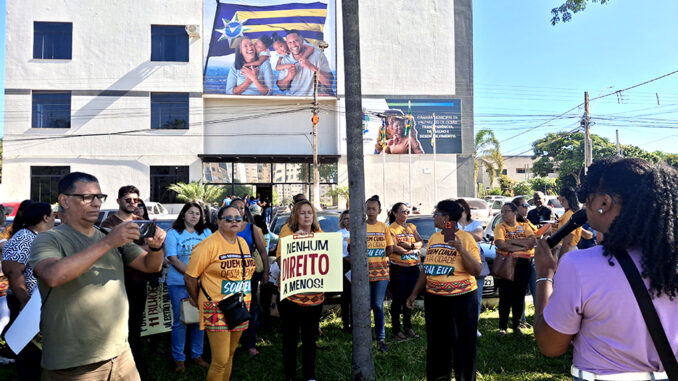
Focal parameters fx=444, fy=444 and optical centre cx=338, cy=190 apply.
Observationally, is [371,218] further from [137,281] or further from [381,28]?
[381,28]

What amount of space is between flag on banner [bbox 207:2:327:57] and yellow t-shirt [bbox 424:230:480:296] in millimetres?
23703

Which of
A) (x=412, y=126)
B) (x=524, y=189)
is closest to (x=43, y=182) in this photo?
(x=412, y=126)

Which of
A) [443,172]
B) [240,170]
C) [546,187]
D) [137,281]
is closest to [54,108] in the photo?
[240,170]

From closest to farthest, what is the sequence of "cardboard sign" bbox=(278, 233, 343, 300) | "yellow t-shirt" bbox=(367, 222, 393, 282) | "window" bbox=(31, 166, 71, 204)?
"cardboard sign" bbox=(278, 233, 343, 300) < "yellow t-shirt" bbox=(367, 222, 393, 282) < "window" bbox=(31, 166, 71, 204)

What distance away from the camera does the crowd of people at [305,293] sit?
5.81 feet

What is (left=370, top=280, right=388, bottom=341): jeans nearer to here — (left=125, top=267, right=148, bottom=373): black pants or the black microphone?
(left=125, top=267, right=148, bottom=373): black pants

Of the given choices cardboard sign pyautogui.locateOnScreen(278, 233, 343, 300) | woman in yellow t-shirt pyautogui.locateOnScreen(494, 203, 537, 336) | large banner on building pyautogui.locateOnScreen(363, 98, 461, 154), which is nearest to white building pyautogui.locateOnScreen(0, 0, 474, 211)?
large banner on building pyautogui.locateOnScreen(363, 98, 461, 154)

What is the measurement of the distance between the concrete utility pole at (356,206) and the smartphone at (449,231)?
2.58ft

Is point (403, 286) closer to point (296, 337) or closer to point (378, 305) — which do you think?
point (378, 305)

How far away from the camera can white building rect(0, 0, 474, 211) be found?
2420 centimetres

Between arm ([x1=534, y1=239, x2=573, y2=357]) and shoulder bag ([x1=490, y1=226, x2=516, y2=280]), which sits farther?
shoulder bag ([x1=490, y1=226, x2=516, y2=280])

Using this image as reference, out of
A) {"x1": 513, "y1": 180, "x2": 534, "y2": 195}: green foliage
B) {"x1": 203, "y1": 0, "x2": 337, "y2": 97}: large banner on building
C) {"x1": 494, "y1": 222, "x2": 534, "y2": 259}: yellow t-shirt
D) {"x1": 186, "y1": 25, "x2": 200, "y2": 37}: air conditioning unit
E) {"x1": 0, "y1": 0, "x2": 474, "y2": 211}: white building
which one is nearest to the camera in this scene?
{"x1": 494, "y1": 222, "x2": 534, "y2": 259}: yellow t-shirt

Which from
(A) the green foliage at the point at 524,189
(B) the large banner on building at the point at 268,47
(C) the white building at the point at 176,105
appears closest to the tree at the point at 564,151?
(A) the green foliage at the point at 524,189

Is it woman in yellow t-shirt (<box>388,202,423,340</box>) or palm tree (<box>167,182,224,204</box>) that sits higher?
palm tree (<box>167,182,224,204</box>)
